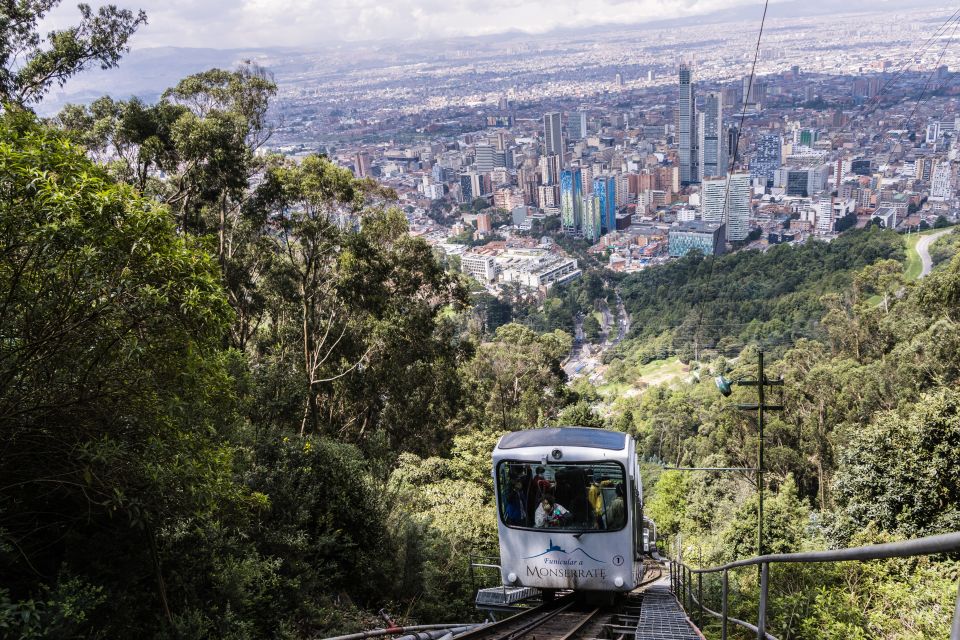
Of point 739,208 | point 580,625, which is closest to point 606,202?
point 739,208

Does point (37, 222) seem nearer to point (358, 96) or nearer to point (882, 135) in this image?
point (882, 135)

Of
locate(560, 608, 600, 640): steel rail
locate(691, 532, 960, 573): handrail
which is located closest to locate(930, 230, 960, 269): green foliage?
locate(560, 608, 600, 640): steel rail

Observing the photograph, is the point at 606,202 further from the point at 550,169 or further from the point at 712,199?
the point at 550,169

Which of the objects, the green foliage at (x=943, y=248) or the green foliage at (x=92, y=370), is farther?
the green foliage at (x=943, y=248)

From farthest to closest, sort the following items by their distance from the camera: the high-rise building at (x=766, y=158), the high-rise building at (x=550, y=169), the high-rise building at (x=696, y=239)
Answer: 1. the high-rise building at (x=550, y=169)
2. the high-rise building at (x=766, y=158)
3. the high-rise building at (x=696, y=239)

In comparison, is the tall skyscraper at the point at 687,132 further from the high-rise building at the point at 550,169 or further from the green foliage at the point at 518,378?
the green foliage at the point at 518,378

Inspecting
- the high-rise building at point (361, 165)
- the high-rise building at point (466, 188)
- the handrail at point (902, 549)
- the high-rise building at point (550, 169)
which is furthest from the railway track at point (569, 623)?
the high-rise building at point (550, 169)
